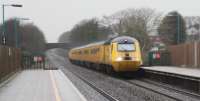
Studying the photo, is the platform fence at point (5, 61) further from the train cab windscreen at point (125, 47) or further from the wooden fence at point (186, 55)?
the wooden fence at point (186, 55)

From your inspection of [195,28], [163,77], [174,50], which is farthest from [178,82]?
[195,28]

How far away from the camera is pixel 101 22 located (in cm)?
10362

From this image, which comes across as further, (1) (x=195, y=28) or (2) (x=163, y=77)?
(1) (x=195, y=28)

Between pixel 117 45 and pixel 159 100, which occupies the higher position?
pixel 117 45

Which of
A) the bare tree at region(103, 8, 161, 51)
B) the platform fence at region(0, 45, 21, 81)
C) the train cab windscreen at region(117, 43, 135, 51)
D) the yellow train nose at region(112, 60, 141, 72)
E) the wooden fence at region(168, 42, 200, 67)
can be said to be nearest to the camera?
the platform fence at region(0, 45, 21, 81)

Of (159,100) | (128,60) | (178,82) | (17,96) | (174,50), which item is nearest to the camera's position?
(159,100)

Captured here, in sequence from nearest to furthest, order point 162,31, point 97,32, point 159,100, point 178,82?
1. point 159,100
2. point 178,82
3. point 162,31
4. point 97,32

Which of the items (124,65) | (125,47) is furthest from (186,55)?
(124,65)

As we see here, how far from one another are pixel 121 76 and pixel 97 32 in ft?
207

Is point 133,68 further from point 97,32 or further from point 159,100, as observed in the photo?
point 97,32

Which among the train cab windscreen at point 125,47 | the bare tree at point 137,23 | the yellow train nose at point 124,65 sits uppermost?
the bare tree at point 137,23

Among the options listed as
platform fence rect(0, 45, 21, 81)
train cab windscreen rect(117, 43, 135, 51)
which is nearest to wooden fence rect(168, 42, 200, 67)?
train cab windscreen rect(117, 43, 135, 51)

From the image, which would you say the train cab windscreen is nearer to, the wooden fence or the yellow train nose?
the yellow train nose

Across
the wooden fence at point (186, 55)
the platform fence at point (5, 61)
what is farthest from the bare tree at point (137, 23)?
the platform fence at point (5, 61)
